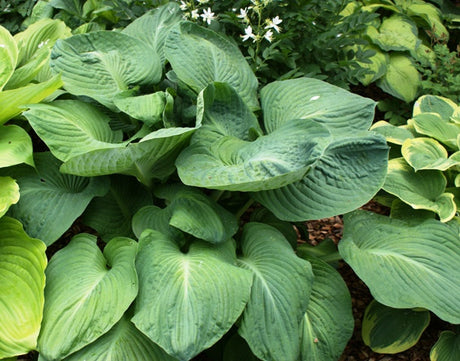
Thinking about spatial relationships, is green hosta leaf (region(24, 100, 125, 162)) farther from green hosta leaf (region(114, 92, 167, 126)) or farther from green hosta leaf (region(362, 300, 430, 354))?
green hosta leaf (region(362, 300, 430, 354))

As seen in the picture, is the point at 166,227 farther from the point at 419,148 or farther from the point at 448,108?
the point at 448,108

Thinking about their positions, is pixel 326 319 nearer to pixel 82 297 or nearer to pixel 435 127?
pixel 82 297

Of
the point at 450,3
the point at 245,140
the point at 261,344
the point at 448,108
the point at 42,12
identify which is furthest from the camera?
the point at 450,3

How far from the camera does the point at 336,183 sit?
193cm

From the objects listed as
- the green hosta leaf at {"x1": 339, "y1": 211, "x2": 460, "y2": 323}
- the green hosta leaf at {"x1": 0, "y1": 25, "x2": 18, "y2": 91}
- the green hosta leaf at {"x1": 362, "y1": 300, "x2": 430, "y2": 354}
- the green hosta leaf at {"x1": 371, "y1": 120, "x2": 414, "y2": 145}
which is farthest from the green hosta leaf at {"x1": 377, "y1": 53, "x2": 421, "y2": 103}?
the green hosta leaf at {"x1": 0, "y1": 25, "x2": 18, "y2": 91}

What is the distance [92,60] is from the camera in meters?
2.26

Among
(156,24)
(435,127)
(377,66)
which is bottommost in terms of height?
(377,66)

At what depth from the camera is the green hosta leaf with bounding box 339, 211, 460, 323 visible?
174cm

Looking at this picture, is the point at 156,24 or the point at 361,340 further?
the point at 156,24

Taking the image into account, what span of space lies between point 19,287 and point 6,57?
1.07m

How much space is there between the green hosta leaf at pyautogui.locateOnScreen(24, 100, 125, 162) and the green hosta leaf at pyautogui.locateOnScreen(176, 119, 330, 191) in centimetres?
30

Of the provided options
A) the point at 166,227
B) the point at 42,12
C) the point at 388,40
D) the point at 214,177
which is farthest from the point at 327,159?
the point at 42,12

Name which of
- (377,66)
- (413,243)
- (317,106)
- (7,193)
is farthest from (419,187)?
(7,193)

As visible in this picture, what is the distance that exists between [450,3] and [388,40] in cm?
116
